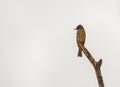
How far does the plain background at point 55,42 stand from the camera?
1.40 metres

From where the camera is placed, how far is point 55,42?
56.3 inches

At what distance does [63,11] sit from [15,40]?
285mm

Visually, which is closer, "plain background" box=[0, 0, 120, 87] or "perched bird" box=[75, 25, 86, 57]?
"perched bird" box=[75, 25, 86, 57]

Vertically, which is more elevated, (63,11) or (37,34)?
(63,11)

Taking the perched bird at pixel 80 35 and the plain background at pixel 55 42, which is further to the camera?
the plain background at pixel 55 42

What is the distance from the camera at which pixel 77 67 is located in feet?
4.62

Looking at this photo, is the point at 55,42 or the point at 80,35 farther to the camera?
the point at 55,42

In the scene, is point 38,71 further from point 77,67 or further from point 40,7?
point 40,7

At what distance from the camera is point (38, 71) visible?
4.65 ft

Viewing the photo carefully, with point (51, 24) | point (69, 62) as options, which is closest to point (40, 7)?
point (51, 24)

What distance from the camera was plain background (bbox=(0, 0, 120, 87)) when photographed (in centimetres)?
140

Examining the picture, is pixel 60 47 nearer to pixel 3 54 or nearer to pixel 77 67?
pixel 77 67

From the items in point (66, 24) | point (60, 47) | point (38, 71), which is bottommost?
point (38, 71)

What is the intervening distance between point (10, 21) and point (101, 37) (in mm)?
469
